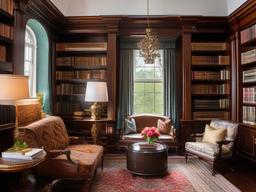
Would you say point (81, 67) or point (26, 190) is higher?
point (81, 67)

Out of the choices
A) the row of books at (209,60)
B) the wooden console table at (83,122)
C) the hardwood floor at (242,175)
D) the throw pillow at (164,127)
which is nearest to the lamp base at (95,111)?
the wooden console table at (83,122)

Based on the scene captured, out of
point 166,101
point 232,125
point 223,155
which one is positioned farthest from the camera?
point 166,101

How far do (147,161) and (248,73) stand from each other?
2670mm

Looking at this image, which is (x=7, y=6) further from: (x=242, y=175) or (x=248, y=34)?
(x=242, y=175)

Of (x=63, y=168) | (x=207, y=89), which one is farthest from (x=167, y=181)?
A: (x=207, y=89)

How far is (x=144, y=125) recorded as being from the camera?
5.57m

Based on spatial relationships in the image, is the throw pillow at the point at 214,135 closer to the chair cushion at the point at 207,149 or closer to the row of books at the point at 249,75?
the chair cushion at the point at 207,149

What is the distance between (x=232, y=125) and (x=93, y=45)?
3190mm

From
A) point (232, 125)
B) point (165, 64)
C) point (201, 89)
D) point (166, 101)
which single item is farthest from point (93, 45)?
point (232, 125)

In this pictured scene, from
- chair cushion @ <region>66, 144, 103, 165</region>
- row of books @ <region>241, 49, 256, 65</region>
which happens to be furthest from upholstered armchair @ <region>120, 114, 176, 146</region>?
row of books @ <region>241, 49, 256, 65</region>

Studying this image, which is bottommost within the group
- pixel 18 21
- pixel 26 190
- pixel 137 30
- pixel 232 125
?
pixel 26 190

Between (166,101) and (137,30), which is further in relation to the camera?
(166,101)

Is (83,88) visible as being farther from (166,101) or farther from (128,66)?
(166,101)

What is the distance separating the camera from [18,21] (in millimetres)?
3521
